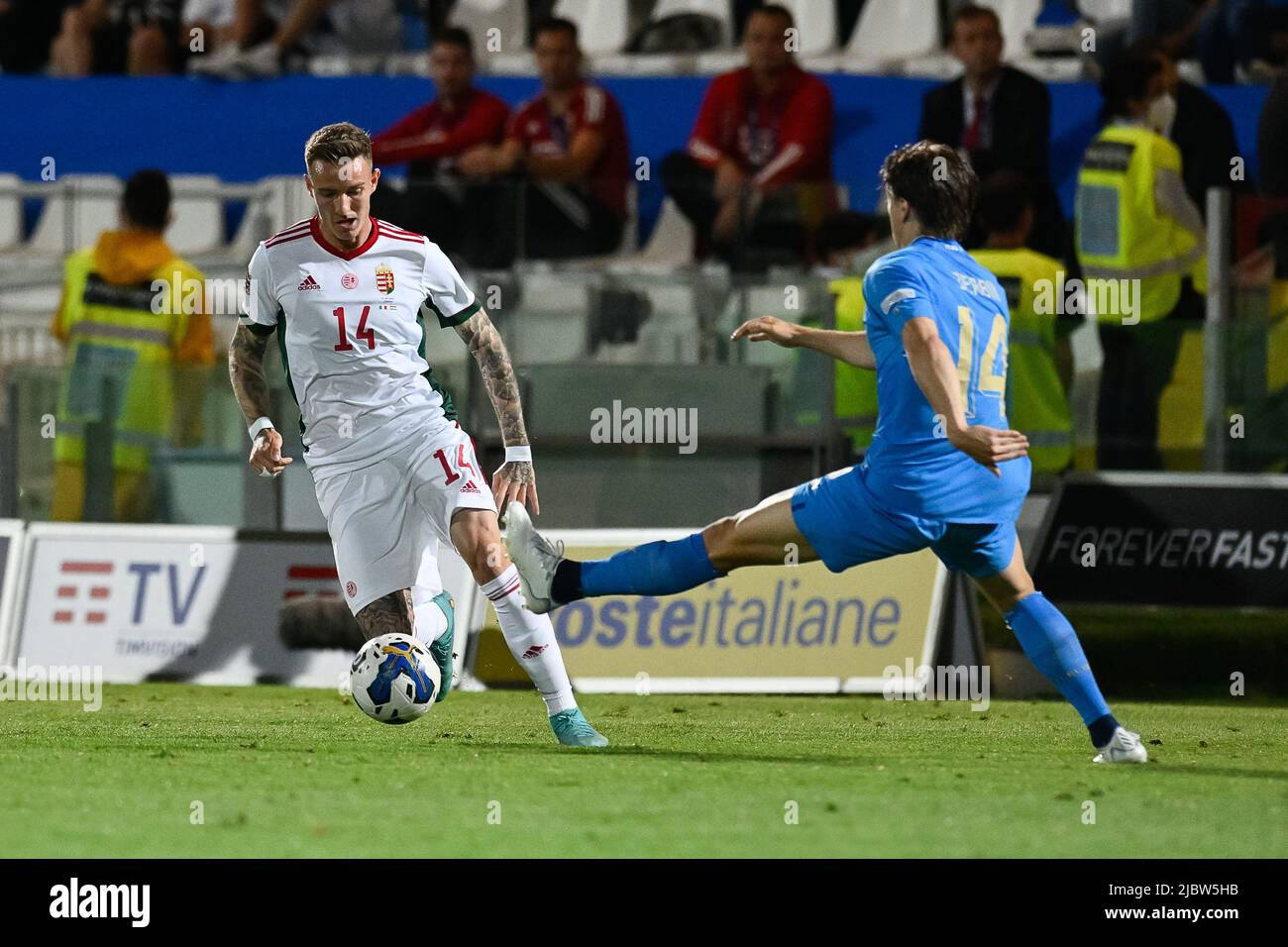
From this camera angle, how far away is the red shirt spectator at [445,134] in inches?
531

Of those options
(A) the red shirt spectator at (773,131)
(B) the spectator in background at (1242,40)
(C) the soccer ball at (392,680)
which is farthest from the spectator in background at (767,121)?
(C) the soccer ball at (392,680)

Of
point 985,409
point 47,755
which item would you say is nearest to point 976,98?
point 985,409

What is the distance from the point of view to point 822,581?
10.1 meters

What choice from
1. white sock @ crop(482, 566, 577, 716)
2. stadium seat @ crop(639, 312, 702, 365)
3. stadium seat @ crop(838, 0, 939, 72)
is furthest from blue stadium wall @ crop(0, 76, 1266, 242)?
white sock @ crop(482, 566, 577, 716)

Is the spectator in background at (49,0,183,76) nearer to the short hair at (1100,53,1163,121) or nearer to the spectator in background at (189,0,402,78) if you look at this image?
the spectator in background at (189,0,402,78)

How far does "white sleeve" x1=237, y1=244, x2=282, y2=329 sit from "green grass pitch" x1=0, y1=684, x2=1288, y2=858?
1469mm

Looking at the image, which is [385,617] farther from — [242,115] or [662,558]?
[242,115]

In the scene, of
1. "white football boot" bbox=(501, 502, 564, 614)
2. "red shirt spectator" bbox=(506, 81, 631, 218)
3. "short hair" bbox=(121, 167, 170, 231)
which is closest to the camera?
"white football boot" bbox=(501, 502, 564, 614)

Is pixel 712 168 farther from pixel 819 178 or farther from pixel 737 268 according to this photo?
pixel 737 268

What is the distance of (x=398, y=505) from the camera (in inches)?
281

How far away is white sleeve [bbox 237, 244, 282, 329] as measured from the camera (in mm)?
7074

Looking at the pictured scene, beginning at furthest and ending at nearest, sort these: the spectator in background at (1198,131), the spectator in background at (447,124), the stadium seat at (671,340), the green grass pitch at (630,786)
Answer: the spectator in background at (447,124), the spectator in background at (1198,131), the stadium seat at (671,340), the green grass pitch at (630,786)

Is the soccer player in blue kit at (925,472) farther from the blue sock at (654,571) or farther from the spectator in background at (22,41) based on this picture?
the spectator in background at (22,41)

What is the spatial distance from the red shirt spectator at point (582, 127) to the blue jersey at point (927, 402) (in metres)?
6.72
